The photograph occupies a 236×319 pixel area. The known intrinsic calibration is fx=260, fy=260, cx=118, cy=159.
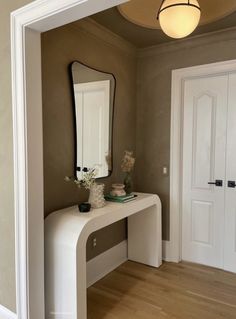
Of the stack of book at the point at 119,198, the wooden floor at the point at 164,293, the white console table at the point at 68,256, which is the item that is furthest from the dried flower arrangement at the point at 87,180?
the wooden floor at the point at 164,293

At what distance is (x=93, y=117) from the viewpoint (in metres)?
2.75

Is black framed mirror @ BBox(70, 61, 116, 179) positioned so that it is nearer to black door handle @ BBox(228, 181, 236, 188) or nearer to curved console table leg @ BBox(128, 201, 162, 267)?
curved console table leg @ BBox(128, 201, 162, 267)

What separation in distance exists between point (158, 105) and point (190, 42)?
0.81 m

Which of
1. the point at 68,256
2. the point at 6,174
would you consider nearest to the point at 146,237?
the point at 68,256

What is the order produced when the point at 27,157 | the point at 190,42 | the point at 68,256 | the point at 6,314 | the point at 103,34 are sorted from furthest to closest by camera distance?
1. the point at 190,42
2. the point at 103,34
3. the point at 6,314
4. the point at 68,256
5. the point at 27,157

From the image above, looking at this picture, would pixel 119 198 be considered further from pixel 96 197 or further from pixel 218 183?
pixel 218 183

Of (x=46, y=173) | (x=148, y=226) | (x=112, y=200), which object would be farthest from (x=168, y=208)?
(x=46, y=173)

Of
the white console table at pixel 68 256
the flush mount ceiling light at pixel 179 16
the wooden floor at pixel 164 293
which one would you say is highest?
the flush mount ceiling light at pixel 179 16

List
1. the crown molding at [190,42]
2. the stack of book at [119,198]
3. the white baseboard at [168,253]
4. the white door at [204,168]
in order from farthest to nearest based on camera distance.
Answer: the white baseboard at [168,253], the white door at [204,168], the crown molding at [190,42], the stack of book at [119,198]

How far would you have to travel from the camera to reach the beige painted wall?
6.23 feet

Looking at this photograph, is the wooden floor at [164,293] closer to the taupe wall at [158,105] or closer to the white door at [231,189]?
the white door at [231,189]

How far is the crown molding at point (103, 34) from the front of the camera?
8.50 ft

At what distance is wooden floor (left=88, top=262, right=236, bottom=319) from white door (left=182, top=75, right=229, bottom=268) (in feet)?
0.96

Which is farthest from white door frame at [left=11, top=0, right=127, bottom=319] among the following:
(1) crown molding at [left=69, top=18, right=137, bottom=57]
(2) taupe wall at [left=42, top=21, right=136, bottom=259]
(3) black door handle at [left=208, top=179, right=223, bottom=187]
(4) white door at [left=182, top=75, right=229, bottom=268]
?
(3) black door handle at [left=208, top=179, right=223, bottom=187]
